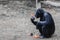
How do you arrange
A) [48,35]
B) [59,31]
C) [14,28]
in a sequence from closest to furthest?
[48,35] → [59,31] → [14,28]

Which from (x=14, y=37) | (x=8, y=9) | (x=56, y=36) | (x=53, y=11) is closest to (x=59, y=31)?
(x=56, y=36)

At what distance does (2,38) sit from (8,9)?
880cm

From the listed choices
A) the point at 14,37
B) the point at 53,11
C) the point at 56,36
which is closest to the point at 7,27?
the point at 14,37

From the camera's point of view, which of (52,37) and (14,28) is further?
(14,28)

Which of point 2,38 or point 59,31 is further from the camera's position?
point 59,31

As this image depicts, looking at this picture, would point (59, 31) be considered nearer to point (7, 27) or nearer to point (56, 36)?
point (56, 36)

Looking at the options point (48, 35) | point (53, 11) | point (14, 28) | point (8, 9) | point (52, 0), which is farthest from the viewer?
point (52, 0)

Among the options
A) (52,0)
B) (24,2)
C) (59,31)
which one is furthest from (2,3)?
(59,31)

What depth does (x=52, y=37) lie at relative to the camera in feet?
29.1

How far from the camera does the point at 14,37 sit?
29.8 ft

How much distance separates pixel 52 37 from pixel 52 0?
1090 centimetres

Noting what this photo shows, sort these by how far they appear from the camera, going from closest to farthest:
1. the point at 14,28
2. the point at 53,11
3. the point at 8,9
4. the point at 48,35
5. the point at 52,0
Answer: the point at 48,35, the point at 14,28, the point at 53,11, the point at 8,9, the point at 52,0

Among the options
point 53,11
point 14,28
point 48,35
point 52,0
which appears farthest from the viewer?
point 52,0

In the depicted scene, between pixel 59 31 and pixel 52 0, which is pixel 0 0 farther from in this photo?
pixel 59 31
